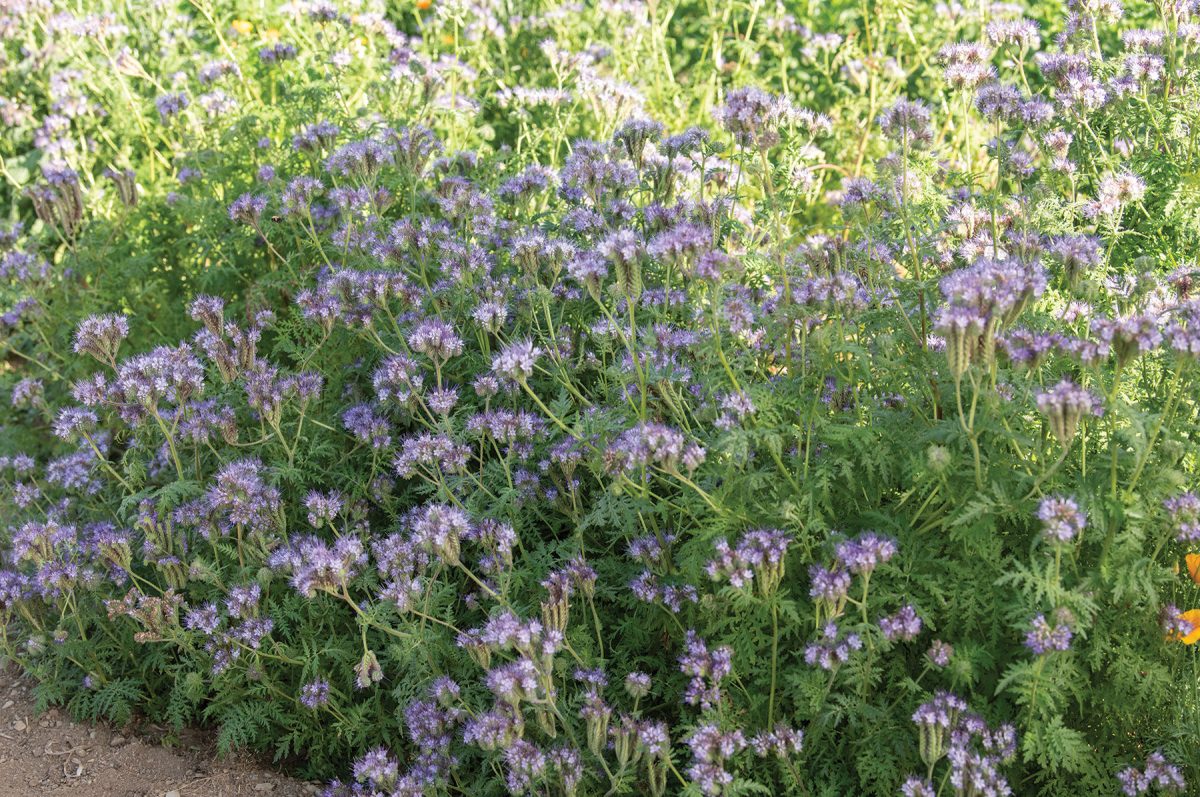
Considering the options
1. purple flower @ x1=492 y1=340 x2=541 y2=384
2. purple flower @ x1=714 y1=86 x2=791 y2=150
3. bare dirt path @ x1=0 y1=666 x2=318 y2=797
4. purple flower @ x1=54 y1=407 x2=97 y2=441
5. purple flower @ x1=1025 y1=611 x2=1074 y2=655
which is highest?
purple flower @ x1=714 y1=86 x2=791 y2=150

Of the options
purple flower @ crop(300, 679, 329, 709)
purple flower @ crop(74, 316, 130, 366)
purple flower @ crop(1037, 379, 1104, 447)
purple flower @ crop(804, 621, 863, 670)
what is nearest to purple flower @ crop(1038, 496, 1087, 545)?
purple flower @ crop(1037, 379, 1104, 447)

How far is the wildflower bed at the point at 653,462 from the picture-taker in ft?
10.1

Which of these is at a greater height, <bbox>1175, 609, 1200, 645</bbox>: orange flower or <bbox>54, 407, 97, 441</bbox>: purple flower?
<bbox>54, 407, 97, 441</bbox>: purple flower

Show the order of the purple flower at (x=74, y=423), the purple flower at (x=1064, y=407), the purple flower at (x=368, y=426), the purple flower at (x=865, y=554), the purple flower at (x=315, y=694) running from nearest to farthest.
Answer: the purple flower at (x=1064, y=407), the purple flower at (x=865, y=554), the purple flower at (x=315, y=694), the purple flower at (x=368, y=426), the purple flower at (x=74, y=423)

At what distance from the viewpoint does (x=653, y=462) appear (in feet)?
10.5

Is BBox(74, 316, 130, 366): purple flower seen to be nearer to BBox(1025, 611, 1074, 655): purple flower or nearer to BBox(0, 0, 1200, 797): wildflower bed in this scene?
BBox(0, 0, 1200, 797): wildflower bed

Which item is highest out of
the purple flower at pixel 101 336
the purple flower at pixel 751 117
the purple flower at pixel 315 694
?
the purple flower at pixel 751 117

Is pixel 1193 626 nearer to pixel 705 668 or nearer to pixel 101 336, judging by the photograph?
pixel 705 668

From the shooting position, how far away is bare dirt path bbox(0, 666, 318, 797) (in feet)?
12.9

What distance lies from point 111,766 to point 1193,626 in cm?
348

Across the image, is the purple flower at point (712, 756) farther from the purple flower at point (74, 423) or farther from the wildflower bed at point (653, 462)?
the purple flower at point (74, 423)

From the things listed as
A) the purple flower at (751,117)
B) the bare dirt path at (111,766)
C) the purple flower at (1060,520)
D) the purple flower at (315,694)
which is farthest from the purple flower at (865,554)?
the bare dirt path at (111,766)

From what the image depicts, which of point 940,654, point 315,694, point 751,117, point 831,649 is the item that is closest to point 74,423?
point 315,694

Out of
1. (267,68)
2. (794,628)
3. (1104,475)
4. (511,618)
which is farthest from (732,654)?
(267,68)
